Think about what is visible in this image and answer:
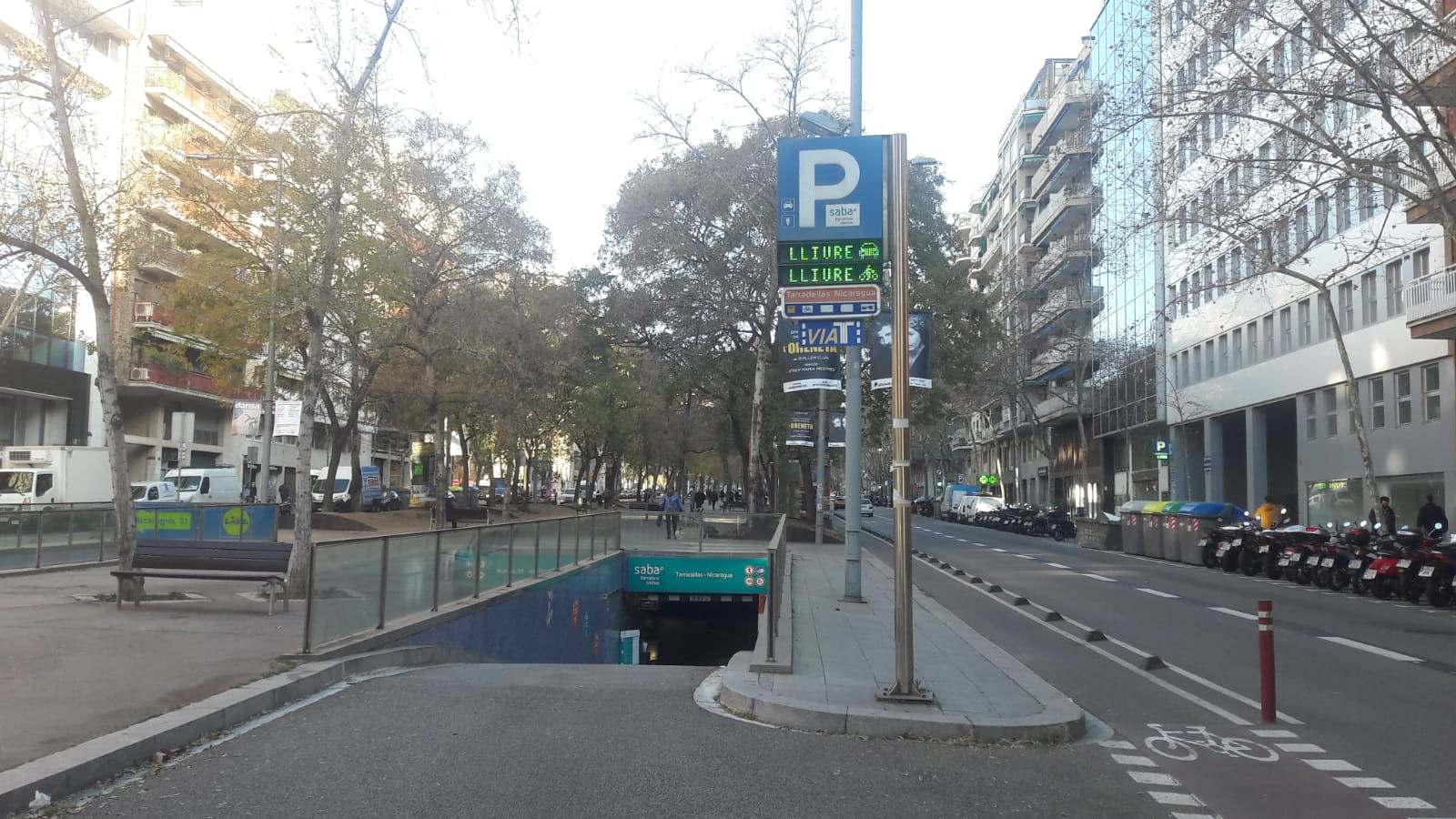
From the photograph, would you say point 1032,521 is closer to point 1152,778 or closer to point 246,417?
point 246,417

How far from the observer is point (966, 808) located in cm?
579

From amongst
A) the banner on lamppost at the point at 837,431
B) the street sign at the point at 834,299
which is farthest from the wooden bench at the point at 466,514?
the street sign at the point at 834,299

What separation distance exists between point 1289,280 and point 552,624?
31324 millimetres

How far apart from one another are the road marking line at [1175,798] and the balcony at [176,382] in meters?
41.9

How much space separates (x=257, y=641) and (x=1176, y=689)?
8.40m

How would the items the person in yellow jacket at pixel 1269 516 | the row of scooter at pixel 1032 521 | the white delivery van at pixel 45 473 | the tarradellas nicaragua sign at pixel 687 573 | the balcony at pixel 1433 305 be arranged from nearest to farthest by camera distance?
→ the tarradellas nicaragua sign at pixel 687 573 < the balcony at pixel 1433 305 < the person in yellow jacket at pixel 1269 516 < the white delivery van at pixel 45 473 < the row of scooter at pixel 1032 521

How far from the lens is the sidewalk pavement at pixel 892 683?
25.1 ft

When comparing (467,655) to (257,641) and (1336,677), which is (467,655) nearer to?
(257,641)

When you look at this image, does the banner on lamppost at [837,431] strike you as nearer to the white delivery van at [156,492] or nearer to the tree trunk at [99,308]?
the tree trunk at [99,308]

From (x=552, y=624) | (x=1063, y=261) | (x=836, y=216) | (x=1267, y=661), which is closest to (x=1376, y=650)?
(x=1267, y=661)

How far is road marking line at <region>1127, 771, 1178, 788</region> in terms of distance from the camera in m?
6.50

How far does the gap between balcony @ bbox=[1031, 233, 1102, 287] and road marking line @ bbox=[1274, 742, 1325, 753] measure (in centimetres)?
4556

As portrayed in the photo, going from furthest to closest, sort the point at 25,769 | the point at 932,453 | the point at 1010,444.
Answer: the point at 932,453, the point at 1010,444, the point at 25,769

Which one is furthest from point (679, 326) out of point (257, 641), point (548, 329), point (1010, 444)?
point (1010, 444)
